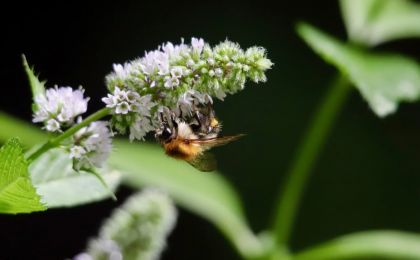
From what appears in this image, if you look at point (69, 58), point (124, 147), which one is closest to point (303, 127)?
point (69, 58)

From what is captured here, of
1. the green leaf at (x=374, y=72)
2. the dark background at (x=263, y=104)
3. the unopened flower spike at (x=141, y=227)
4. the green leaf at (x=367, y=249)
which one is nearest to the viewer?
the unopened flower spike at (x=141, y=227)

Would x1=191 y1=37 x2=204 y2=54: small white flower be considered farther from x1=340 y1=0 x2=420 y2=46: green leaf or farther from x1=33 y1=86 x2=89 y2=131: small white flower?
x1=340 y1=0 x2=420 y2=46: green leaf

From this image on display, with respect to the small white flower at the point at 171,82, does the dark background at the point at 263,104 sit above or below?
above

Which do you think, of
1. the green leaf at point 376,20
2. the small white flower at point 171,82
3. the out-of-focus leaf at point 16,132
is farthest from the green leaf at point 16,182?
the green leaf at point 376,20

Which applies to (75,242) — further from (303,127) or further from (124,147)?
(124,147)

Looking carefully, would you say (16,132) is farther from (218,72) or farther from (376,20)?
(218,72)

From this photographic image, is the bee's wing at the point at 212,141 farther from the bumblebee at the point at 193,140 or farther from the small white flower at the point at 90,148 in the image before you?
the small white flower at the point at 90,148

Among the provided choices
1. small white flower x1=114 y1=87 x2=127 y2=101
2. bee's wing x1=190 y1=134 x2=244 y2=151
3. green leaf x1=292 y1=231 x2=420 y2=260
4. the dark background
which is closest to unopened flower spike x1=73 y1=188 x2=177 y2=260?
bee's wing x1=190 y1=134 x2=244 y2=151
